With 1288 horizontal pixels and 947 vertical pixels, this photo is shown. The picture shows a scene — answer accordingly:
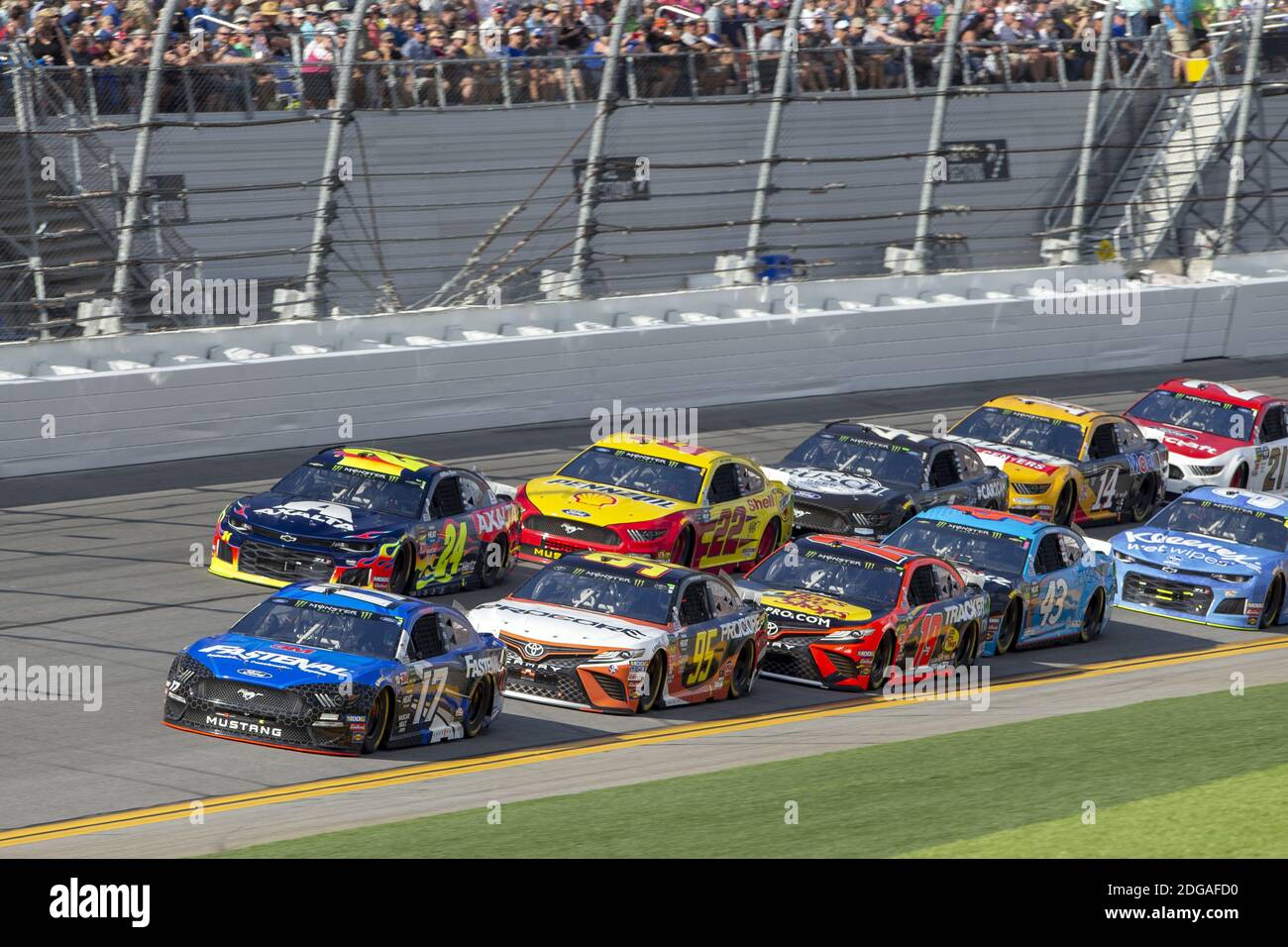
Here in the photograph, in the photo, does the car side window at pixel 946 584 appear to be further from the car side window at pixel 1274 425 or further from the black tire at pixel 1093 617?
the car side window at pixel 1274 425

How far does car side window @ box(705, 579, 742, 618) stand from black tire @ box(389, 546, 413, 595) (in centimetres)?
330

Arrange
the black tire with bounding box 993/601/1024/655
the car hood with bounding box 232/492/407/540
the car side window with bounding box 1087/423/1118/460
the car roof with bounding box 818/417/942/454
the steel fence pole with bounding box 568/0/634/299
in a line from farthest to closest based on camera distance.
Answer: the steel fence pole with bounding box 568/0/634/299, the car side window with bounding box 1087/423/1118/460, the car roof with bounding box 818/417/942/454, the black tire with bounding box 993/601/1024/655, the car hood with bounding box 232/492/407/540

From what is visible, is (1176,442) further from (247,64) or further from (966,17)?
(247,64)

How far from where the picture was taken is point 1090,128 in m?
33.7

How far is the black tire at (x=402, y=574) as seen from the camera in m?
19.9

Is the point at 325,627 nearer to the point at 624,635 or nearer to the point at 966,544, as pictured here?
the point at 624,635

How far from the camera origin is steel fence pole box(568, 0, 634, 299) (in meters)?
28.3

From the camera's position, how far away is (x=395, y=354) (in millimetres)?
27172

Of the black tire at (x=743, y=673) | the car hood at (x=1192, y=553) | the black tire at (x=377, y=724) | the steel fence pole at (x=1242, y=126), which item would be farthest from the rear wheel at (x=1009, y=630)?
the steel fence pole at (x=1242, y=126)

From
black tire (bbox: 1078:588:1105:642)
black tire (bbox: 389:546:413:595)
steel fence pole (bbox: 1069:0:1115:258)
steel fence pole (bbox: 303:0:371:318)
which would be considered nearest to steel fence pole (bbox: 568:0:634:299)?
steel fence pole (bbox: 303:0:371:318)

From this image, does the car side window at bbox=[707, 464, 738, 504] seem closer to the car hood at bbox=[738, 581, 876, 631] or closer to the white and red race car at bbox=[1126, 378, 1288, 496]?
the car hood at bbox=[738, 581, 876, 631]

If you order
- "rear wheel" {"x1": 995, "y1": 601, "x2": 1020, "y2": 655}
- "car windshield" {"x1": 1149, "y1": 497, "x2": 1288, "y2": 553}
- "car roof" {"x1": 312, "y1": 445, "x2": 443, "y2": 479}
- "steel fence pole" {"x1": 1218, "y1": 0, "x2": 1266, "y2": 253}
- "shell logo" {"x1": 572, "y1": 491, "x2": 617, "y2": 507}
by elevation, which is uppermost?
"steel fence pole" {"x1": 1218, "y1": 0, "x2": 1266, "y2": 253}

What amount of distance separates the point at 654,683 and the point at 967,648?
12.8 feet

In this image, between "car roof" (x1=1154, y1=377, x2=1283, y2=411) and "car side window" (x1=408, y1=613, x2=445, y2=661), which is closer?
"car side window" (x1=408, y1=613, x2=445, y2=661)
